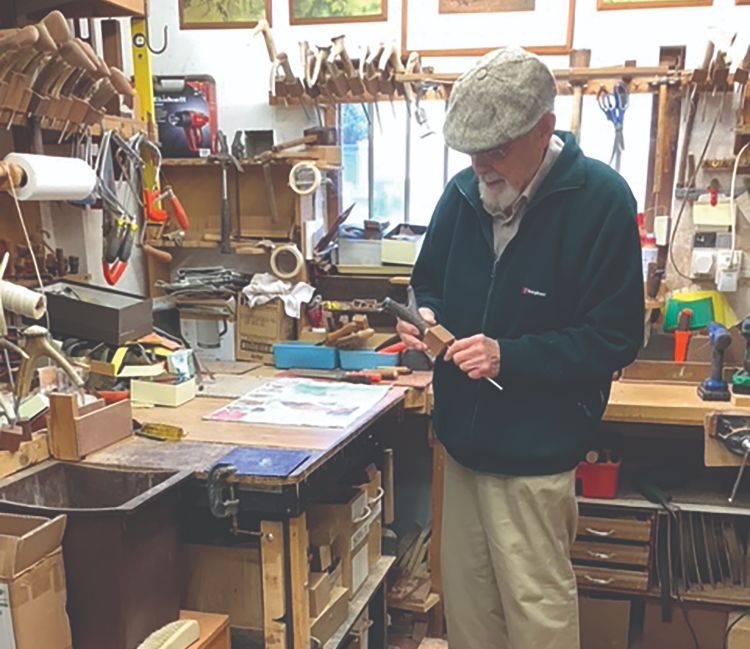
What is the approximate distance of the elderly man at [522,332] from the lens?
154 centimetres

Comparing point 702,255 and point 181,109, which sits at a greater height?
point 181,109

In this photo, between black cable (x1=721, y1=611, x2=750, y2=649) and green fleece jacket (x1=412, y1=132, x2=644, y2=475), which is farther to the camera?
black cable (x1=721, y1=611, x2=750, y2=649)

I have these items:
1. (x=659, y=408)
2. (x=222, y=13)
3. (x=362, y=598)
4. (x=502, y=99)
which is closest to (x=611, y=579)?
(x=659, y=408)

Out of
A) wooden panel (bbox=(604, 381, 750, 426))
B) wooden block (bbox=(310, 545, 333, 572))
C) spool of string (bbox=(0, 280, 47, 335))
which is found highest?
spool of string (bbox=(0, 280, 47, 335))

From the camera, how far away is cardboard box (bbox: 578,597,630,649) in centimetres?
247

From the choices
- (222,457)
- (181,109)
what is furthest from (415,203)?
(222,457)

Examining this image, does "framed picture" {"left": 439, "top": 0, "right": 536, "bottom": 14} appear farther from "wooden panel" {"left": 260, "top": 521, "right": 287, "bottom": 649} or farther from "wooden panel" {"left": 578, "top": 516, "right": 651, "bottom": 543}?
"wooden panel" {"left": 260, "top": 521, "right": 287, "bottom": 649}

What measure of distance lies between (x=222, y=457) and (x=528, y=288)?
0.75m

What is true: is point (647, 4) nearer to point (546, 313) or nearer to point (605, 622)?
point (546, 313)

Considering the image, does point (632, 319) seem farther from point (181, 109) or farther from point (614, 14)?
point (181, 109)

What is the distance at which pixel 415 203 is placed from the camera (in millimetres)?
3102

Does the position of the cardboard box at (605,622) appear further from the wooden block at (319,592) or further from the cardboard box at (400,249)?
the cardboard box at (400,249)

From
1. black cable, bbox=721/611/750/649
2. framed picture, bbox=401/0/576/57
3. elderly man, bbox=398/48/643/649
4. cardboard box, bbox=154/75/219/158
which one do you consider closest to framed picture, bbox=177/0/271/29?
cardboard box, bbox=154/75/219/158

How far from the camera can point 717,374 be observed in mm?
2318
